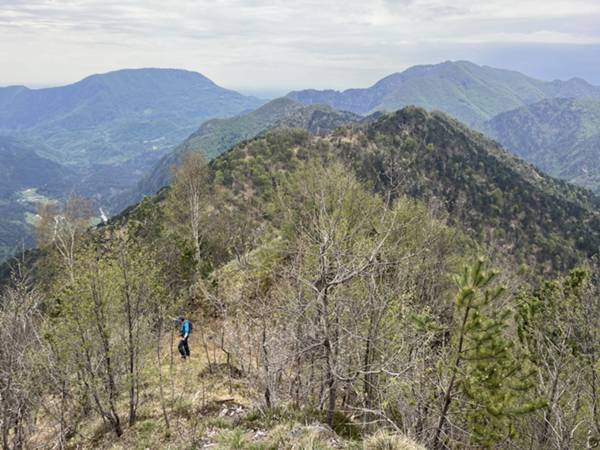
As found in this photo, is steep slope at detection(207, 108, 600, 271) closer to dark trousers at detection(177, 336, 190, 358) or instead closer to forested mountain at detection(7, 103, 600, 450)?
dark trousers at detection(177, 336, 190, 358)

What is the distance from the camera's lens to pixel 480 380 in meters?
11.8

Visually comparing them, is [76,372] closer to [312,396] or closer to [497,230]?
[312,396]

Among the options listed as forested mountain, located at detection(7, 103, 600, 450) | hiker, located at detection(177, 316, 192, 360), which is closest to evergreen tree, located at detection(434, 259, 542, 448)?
forested mountain, located at detection(7, 103, 600, 450)

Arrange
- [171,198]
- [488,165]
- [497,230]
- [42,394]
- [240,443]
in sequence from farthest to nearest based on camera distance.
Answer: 1. [488,165]
2. [497,230]
3. [171,198]
4. [42,394]
5. [240,443]

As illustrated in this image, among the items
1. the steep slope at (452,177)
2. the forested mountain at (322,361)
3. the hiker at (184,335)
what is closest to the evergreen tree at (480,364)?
the forested mountain at (322,361)

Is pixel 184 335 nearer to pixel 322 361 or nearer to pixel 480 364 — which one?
pixel 322 361

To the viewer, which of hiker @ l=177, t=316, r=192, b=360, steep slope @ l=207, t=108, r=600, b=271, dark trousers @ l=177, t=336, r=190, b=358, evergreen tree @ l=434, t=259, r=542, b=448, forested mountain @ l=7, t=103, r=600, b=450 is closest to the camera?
evergreen tree @ l=434, t=259, r=542, b=448

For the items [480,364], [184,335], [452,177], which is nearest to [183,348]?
[184,335]

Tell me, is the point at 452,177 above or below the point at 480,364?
below

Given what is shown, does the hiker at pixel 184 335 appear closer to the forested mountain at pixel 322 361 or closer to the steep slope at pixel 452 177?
the forested mountain at pixel 322 361

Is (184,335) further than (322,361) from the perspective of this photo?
Yes

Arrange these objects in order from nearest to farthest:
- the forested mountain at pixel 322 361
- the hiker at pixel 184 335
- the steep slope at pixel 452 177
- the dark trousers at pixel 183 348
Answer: the forested mountain at pixel 322 361, the hiker at pixel 184 335, the dark trousers at pixel 183 348, the steep slope at pixel 452 177

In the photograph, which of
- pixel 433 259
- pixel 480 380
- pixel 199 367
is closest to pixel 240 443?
pixel 480 380

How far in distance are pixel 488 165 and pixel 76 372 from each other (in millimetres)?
128010
